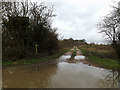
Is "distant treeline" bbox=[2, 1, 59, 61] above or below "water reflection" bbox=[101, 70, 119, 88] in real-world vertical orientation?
above

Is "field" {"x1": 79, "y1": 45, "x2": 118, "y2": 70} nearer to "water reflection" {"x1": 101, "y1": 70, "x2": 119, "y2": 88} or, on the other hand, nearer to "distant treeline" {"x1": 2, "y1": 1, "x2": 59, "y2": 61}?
"water reflection" {"x1": 101, "y1": 70, "x2": 119, "y2": 88}

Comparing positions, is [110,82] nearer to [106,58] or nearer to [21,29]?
[106,58]

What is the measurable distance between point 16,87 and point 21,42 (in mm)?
7972

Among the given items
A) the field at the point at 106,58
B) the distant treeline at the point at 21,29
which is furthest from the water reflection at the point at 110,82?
the distant treeline at the point at 21,29

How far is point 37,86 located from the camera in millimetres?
3834

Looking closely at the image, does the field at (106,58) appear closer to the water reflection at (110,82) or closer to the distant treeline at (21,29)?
the water reflection at (110,82)

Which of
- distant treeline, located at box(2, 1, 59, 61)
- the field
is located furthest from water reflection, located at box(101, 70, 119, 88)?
distant treeline, located at box(2, 1, 59, 61)

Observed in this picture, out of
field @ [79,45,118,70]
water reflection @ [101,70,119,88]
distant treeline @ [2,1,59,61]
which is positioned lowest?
water reflection @ [101,70,119,88]

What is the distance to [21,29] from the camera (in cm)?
1007

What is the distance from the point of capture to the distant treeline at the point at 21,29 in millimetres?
9375

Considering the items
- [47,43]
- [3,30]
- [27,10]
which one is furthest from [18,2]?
[47,43]

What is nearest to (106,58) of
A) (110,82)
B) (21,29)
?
(110,82)

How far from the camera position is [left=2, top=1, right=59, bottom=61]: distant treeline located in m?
9.38

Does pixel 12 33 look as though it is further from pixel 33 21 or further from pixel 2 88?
pixel 2 88
